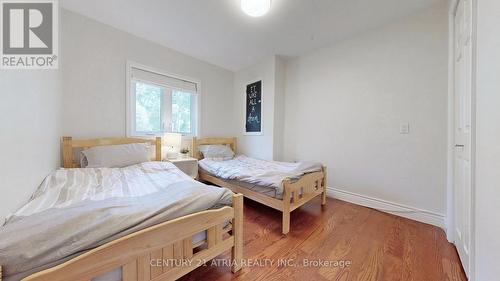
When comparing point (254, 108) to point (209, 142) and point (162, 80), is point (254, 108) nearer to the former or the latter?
point (209, 142)

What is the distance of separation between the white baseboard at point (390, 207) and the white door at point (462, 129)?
0.47 m

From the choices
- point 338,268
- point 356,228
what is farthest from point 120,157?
point 356,228

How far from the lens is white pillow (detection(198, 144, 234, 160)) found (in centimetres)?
322

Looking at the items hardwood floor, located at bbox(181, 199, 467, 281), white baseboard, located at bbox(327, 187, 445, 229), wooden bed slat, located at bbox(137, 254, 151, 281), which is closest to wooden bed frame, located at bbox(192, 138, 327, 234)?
hardwood floor, located at bbox(181, 199, 467, 281)

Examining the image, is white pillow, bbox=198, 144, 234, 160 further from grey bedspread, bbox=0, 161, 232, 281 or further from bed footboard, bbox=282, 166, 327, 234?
grey bedspread, bbox=0, 161, 232, 281

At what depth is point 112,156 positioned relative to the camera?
213cm

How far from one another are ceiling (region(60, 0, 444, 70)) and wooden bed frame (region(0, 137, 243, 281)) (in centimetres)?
207

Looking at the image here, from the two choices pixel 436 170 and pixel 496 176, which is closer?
pixel 496 176

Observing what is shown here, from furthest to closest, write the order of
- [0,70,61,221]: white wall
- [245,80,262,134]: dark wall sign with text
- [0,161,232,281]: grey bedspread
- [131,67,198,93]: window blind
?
[245,80,262,134]: dark wall sign with text → [131,67,198,93]: window blind → [0,70,61,221]: white wall → [0,161,232,281]: grey bedspread

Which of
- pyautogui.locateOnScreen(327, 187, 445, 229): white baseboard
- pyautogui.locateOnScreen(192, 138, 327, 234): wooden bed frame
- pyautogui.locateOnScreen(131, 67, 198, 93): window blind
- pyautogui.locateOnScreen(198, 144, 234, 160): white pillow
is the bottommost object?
pyautogui.locateOnScreen(327, 187, 445, 229): white baseboard

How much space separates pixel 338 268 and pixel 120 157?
7.92 ft

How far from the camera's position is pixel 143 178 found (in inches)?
65.7

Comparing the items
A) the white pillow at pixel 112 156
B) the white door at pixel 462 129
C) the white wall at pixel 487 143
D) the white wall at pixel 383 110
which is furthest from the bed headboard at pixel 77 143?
the white door at pixel 462 129

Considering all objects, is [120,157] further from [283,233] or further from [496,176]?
[496,176]
